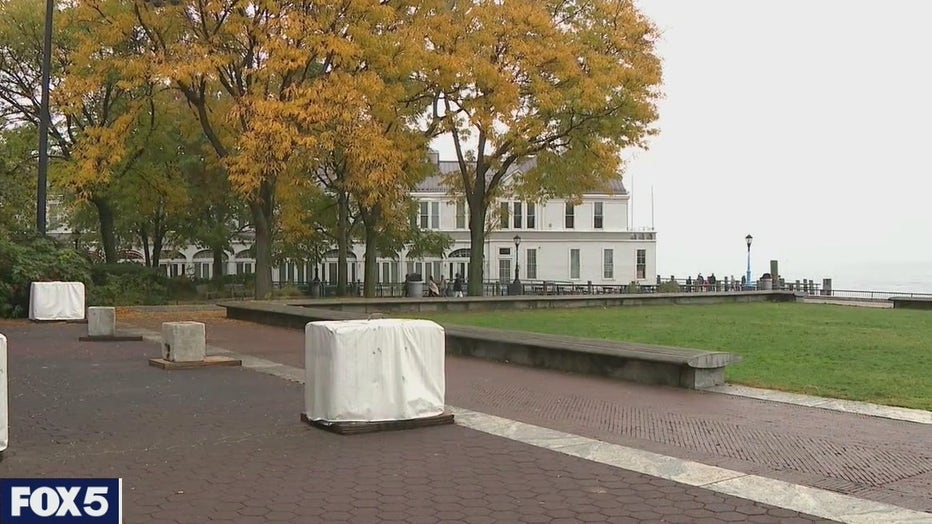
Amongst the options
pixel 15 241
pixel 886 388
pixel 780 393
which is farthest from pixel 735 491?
pixel 15 241

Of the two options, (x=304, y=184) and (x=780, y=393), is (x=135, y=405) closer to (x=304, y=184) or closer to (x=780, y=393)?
(x=780, y=393)

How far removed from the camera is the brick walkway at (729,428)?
619 cm

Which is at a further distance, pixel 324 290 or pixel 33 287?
pixel 324 290

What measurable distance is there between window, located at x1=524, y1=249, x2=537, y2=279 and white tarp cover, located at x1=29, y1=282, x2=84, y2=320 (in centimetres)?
4877

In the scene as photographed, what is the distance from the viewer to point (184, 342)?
485 inches

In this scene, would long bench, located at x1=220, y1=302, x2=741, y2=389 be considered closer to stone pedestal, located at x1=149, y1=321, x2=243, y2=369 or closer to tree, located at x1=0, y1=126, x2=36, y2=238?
stone pedestal, located at x1=149, y1=321, x2=243, y2=369

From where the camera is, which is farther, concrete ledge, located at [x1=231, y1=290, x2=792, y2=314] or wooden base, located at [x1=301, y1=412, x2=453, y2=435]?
concrete ledge, located at [x1=231, y1=290, x2=792, y2=314]

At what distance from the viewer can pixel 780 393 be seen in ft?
32.6

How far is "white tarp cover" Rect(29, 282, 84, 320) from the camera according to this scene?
67.0 feet

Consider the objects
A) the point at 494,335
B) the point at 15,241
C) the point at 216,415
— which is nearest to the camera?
the point at 216,415

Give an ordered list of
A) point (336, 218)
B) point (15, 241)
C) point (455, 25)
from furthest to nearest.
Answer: point (336, 218), point (455, 25), point (15, 241)

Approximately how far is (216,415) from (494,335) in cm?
608

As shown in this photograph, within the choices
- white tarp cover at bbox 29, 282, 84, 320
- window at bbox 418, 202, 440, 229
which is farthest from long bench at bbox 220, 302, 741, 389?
window at bbox 418, 202, 440, 229

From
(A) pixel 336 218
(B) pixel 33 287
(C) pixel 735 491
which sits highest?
(A) pixel 336 218
